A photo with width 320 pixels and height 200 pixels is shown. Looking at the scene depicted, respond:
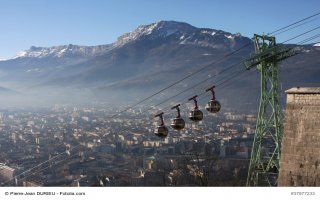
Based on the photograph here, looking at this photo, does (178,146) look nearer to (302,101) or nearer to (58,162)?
(58,162)

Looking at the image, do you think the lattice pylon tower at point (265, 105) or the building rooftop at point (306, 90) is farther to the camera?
the lattice pylon tower at point (265, 105)

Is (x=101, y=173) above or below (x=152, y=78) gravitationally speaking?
below

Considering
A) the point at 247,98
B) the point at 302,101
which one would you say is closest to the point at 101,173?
the point at 302,101

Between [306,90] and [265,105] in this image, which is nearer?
[306,90]

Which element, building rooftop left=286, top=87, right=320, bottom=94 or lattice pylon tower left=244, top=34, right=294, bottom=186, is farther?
lattice pylon tower left=244, top=34, right=294, bottom=186

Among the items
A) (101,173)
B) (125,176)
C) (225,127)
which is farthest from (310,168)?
(225,127)

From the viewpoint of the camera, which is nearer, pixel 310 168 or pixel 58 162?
pixel 310 168
